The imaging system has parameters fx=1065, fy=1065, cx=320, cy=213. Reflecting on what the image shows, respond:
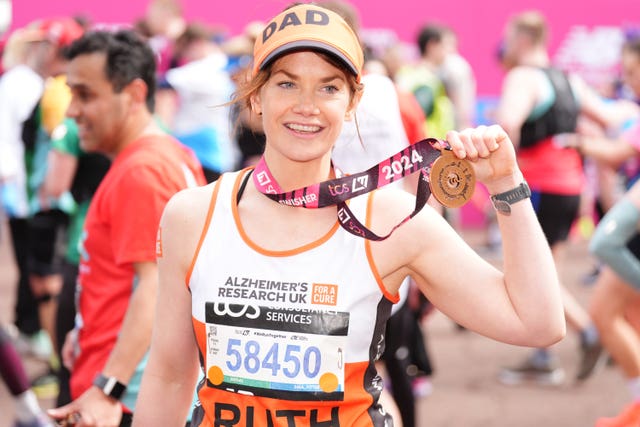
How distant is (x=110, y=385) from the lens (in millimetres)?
3207

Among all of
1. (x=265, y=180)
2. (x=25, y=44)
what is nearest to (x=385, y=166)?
(x=265, y=180)

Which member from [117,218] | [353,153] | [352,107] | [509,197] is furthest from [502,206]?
[353,153]

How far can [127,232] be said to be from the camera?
3.27 m

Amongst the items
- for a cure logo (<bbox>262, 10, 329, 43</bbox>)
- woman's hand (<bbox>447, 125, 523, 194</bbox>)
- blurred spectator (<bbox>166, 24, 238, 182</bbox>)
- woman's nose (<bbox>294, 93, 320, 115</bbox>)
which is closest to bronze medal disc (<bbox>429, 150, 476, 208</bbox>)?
woman's hand (<bbox>447, 125, 523, 194</bbox>)

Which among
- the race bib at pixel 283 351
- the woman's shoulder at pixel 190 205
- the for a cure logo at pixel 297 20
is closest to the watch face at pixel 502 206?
the race bib at pixel 283 351

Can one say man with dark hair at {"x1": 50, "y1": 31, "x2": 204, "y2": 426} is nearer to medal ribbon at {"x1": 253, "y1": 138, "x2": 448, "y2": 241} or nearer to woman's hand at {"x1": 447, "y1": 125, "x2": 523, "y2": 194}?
medal ribbon at {"x1": 253, "y1": 138, "x2": 448, "y2": 241}

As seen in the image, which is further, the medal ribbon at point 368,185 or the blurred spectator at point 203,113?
the blurred spectator at point 203,113

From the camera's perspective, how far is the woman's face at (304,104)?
7.91 feet

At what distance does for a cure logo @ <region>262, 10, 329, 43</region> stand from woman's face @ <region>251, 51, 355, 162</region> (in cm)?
7

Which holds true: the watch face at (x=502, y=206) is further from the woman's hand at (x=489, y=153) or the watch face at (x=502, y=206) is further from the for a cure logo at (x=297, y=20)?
the for a cure logo at (x=297, y=20)

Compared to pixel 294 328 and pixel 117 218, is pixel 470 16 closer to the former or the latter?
pixel 117 218

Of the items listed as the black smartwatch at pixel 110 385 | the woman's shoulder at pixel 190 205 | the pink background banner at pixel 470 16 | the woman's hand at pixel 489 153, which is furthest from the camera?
the pink background banner at pixel 470 16

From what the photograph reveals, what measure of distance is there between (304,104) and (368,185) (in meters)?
0.23

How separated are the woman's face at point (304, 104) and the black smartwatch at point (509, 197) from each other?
16.4 inches
